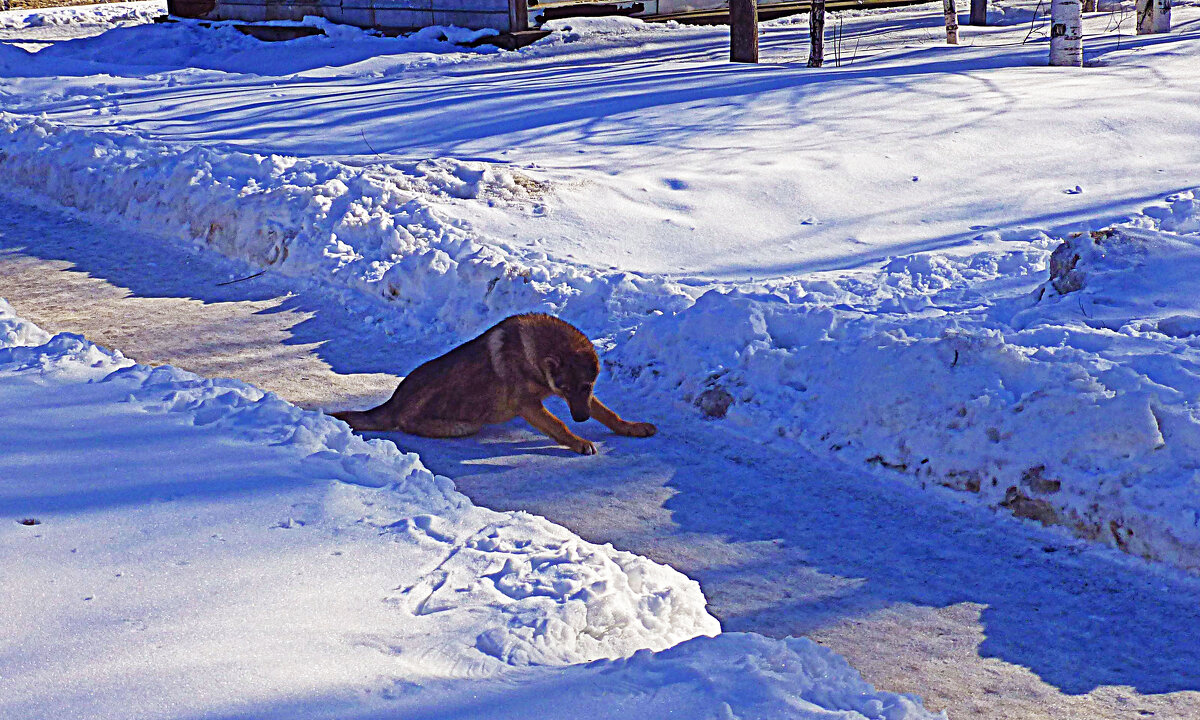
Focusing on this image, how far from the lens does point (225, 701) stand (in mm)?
2551

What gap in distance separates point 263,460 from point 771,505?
2.10 metres

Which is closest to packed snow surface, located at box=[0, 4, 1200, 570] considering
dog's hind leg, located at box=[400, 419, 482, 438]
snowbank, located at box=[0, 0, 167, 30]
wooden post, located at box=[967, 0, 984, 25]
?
dog's hind leg, located at box=[400, 419, 482, 438]

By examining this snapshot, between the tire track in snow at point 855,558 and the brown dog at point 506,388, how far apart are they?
0.12 m

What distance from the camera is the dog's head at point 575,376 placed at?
521 centimetres

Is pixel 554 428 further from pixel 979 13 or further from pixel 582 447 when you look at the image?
pixel 979 13

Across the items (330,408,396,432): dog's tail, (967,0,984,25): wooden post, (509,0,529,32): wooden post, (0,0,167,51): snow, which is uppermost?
(0,0,167,51): snow

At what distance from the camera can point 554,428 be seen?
527 cm

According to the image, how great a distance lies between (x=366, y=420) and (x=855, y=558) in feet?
8.09

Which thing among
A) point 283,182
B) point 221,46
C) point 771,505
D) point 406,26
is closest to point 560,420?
point 771,505

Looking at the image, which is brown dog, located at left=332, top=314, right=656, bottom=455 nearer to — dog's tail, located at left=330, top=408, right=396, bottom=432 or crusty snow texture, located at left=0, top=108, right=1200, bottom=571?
dog's tail, located at left=330, top=408, right=396, bottom=432

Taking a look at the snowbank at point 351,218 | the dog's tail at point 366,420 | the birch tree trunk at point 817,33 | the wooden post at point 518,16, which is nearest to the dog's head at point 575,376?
the dog's tail at point 366,420

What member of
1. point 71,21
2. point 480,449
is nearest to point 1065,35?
point 480,449

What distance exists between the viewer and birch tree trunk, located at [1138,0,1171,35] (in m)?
17.9

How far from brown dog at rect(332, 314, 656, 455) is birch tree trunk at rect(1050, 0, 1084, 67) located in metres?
11.1
